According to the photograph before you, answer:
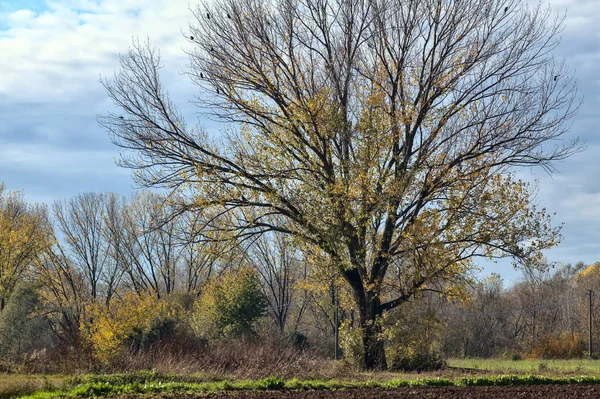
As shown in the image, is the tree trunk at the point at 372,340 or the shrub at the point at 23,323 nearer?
the tree trunk at the point at 372,340

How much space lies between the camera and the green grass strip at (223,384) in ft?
43.0

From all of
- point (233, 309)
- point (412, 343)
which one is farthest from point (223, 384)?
point (233, 309)

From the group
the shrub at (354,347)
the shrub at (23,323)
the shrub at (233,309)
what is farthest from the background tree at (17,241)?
the shrub at (354,347)

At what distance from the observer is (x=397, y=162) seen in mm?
22156

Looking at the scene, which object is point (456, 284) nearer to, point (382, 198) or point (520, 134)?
point (382, 198)

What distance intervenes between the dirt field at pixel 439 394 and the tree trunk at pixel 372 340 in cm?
785

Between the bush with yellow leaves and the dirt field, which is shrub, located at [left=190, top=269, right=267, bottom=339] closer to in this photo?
the bush with yellow leaves

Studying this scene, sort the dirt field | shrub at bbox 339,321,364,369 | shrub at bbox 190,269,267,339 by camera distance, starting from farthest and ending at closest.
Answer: shrub at bbox 190,269,267,339 < shrub at bbox 339,321,364,369 < the dirt field

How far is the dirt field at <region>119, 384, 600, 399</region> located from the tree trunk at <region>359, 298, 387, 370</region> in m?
7.85

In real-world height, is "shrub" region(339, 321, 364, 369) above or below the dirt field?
above

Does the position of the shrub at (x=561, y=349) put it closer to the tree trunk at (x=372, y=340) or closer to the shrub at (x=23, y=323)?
the tree trunk at (x=372, y=340)

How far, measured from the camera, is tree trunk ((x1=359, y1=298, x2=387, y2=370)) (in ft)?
71.2

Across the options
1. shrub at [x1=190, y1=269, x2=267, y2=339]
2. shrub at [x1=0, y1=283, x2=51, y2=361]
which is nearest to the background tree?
shrub at [x1=0, y1=283, x2=51, y2=361]

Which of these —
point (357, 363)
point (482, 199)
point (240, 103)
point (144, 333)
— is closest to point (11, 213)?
point (144, 333)
